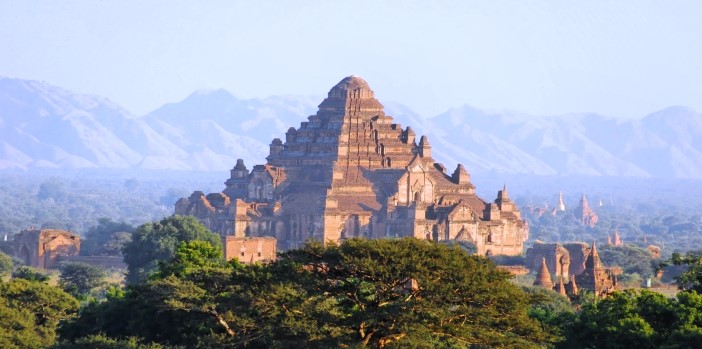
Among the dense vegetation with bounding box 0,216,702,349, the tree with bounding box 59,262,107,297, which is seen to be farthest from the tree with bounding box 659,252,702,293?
the tree with bounding box 59,262,107,297

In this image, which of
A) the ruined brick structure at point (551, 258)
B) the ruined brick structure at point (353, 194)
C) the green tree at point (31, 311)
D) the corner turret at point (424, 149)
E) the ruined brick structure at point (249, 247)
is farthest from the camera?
the corner turret at point (424, 149)

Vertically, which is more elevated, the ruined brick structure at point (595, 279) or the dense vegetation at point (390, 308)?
the ruined brick structure at point (595, 279)

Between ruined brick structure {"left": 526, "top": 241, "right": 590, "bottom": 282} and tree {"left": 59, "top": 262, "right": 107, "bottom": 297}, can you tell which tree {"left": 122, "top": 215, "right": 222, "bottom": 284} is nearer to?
tree {"left": 59, "top": 262, "right": 107, "bottom": 297}

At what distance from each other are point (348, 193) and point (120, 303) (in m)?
56.8

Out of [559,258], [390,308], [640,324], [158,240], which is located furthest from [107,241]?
[640,324]

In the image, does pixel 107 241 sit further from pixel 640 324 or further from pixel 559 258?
pixel 640 324

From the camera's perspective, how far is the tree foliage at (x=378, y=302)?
4762cm

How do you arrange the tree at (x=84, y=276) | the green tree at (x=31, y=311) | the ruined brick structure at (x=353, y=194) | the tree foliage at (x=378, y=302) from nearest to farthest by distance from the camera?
the tree foliage at (x=378, y=302) → the green tree at (x=31, y=311) → the tree at (x=84, y=276) → the ruined brick structure at (x=353, y=194)

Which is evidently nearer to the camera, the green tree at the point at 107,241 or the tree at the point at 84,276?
the tree at the point at 84,276

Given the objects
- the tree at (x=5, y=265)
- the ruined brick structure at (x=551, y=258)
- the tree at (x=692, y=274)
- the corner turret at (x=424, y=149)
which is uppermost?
the corner turret at (x=424, y=149)

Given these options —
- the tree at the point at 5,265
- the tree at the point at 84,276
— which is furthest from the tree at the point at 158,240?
the tree at the point at 5,265

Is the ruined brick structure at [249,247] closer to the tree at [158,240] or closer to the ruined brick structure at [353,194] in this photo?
the tree at [158,240]

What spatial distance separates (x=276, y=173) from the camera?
118 meters

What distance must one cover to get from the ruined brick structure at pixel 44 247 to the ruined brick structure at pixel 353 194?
19.9 ft
